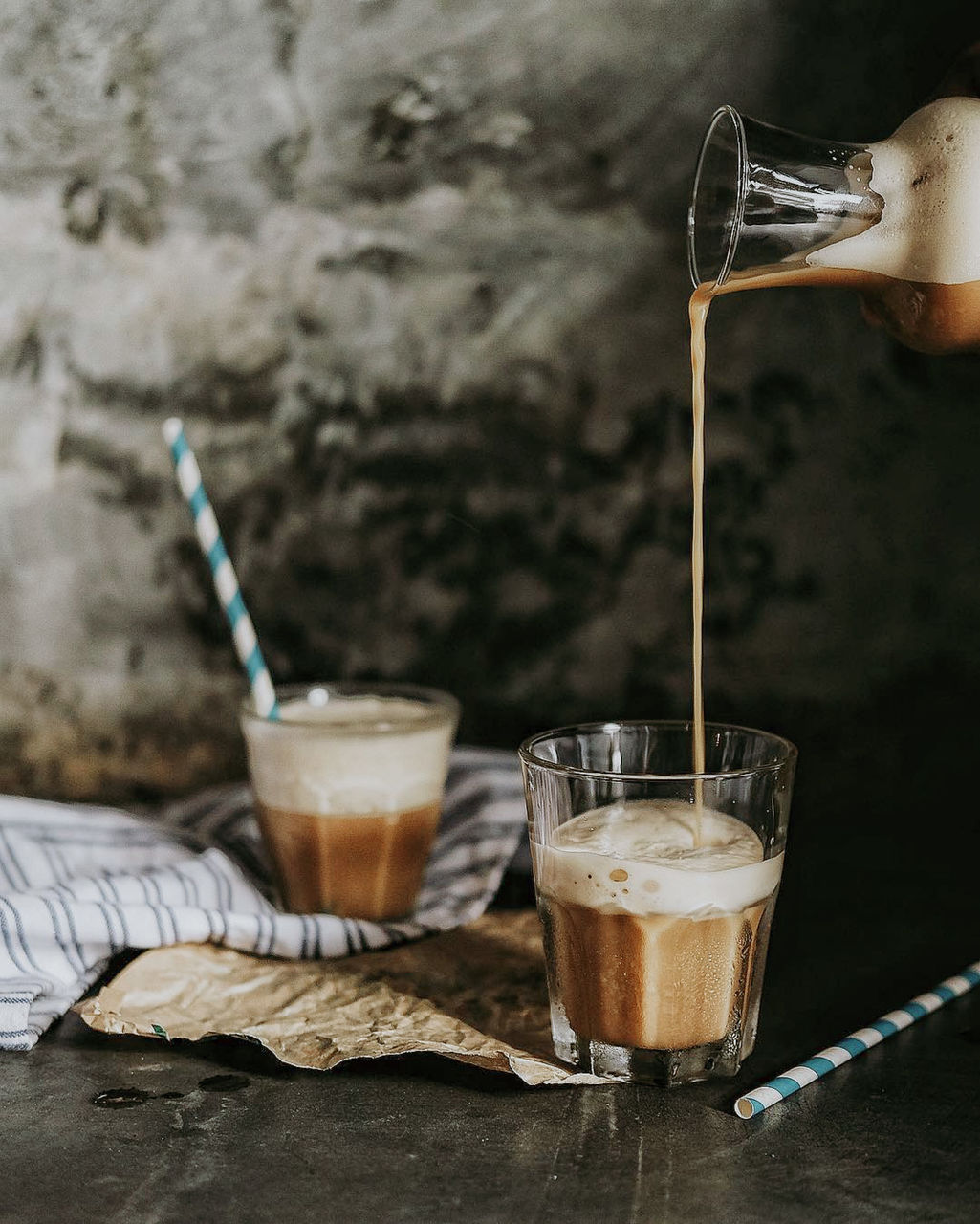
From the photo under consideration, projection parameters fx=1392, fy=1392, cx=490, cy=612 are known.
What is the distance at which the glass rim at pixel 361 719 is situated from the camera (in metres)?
1.15

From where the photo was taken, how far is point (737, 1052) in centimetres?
89

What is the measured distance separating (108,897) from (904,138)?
0.79m

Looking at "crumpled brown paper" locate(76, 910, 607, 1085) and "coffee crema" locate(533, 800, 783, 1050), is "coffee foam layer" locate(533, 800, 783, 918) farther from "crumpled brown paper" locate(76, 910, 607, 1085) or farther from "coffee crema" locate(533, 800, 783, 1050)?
"crumpled brown paper" locate(76, 910, 607, 1085)

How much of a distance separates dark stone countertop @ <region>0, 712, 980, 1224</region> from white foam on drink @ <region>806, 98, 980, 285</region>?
505 millimetres

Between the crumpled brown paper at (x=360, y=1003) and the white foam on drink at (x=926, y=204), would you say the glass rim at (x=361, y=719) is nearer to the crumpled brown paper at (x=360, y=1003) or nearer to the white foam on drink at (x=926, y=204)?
the crumpled brown paper at (x=360, y=1003)

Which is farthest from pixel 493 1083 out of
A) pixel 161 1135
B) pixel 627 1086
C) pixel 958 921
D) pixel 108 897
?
pixel 958 921

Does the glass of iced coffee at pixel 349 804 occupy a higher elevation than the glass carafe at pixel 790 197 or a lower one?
lower

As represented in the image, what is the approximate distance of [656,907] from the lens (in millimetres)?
853

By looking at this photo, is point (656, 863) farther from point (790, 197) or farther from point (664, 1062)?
point (790, 197)

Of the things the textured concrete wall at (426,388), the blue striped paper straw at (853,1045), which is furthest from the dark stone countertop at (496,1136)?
the textured concrete wall at (426,388)

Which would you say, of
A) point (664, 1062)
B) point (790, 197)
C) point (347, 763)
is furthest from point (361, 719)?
point (790, 197)

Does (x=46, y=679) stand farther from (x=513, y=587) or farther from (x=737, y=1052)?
(x=737, y=1052)

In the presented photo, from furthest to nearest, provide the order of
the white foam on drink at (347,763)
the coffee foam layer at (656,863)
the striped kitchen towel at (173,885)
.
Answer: the white foam on drink at (347,763) < the striped kitchen towel at (173,885) < the coffee foam layer at (656,863)

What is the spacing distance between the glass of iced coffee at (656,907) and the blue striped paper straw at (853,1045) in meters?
0.05
